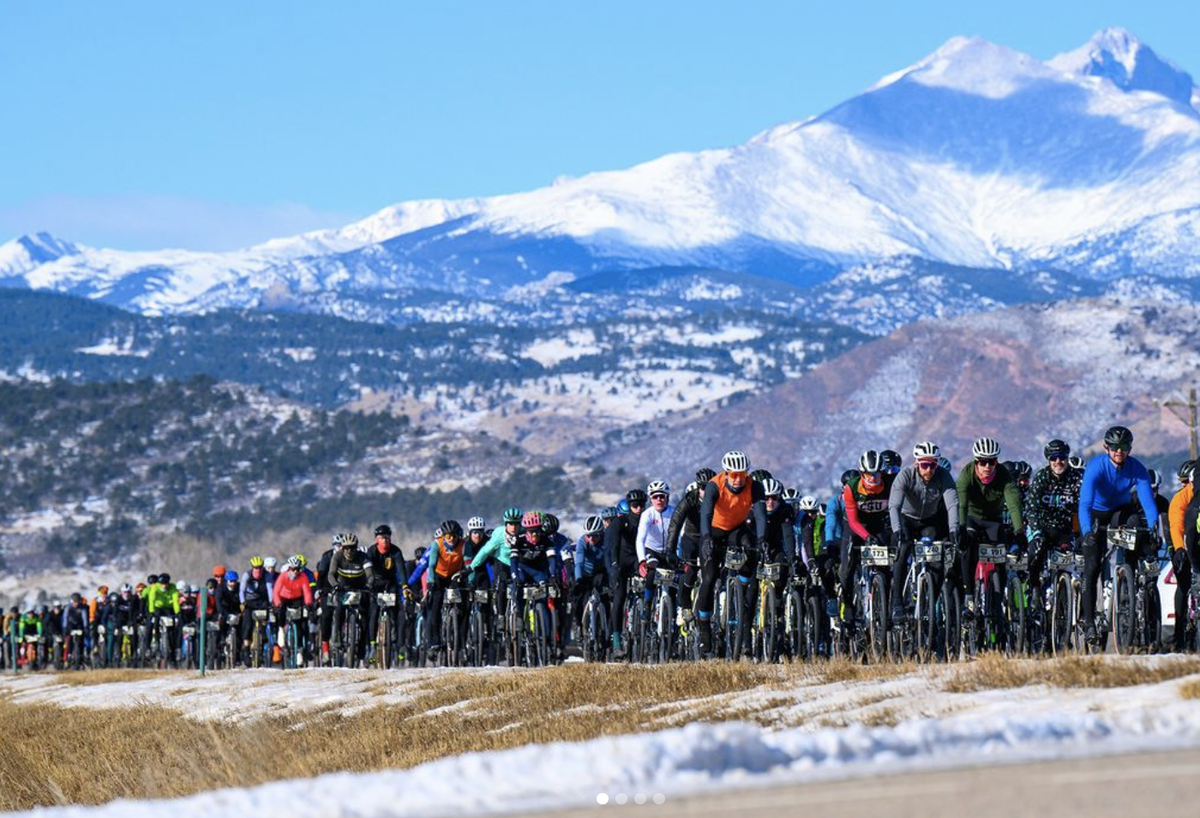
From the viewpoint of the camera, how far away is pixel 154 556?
598 feet

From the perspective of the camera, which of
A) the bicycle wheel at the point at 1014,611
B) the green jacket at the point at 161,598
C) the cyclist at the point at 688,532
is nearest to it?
the bicycle wheel at the point at 1014,611

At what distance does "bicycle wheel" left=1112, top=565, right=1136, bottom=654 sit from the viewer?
1759 centimetres

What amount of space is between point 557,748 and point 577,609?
15.9 m

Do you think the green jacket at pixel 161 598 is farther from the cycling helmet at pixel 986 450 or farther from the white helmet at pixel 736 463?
the cycling helmet at pixel 986 450

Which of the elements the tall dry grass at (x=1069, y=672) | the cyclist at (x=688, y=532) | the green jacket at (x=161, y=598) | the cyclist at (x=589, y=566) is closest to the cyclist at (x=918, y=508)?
the cyclist at (x=688, y=532)

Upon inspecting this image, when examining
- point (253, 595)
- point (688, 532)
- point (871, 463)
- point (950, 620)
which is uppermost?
point (871, 463)

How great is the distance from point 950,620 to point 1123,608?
1.53 metres

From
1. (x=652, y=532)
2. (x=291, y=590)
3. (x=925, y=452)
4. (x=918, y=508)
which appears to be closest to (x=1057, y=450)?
(x=925, y=452)

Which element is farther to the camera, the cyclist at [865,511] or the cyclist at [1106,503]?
the cyclist at [865,511]

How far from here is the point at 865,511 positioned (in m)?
19.9

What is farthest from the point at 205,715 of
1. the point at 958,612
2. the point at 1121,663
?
the point at 1121,663

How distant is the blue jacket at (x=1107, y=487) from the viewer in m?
17.8

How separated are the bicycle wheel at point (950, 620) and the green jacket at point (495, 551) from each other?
24.8 ft

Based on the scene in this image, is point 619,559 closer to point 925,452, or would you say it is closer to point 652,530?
point 652,530
